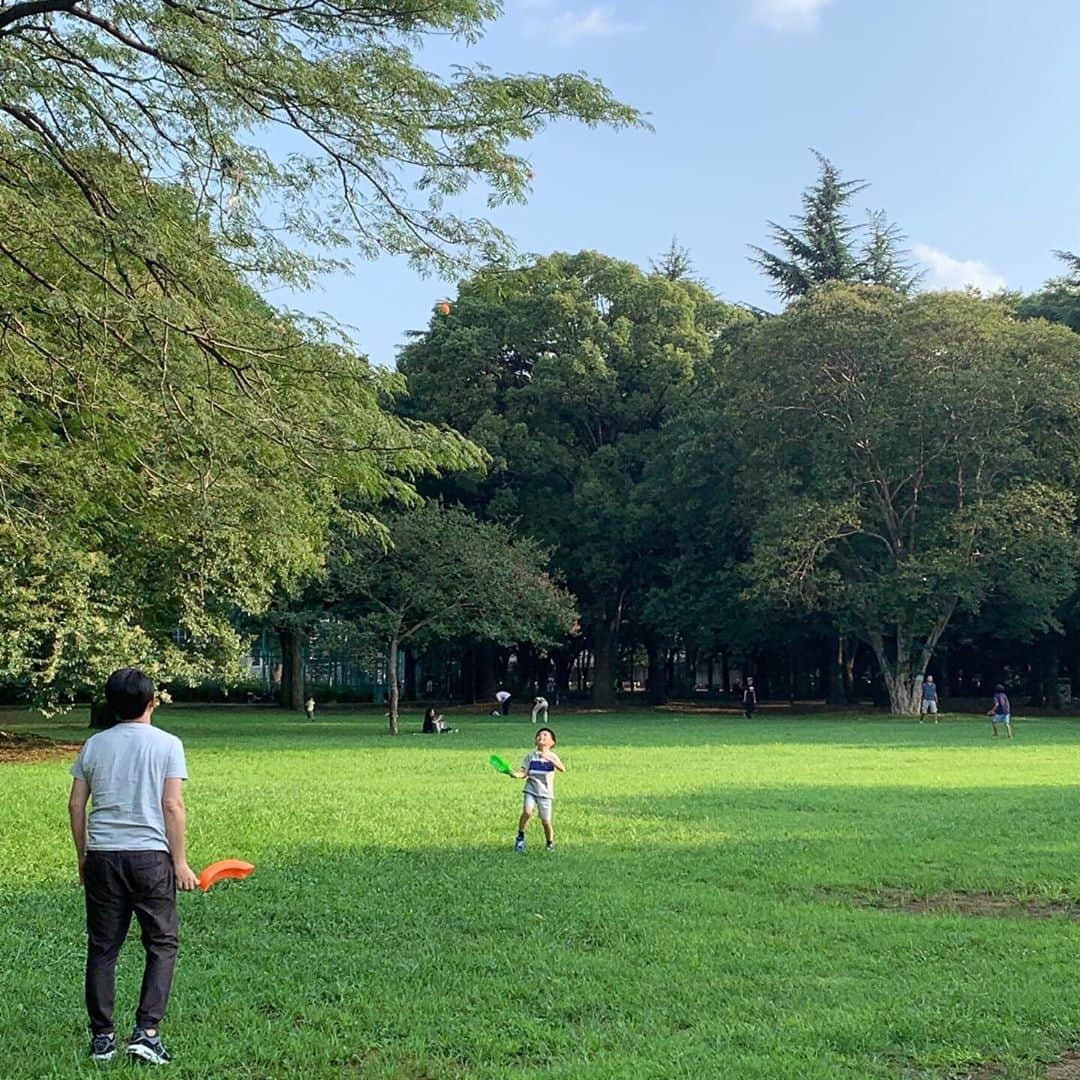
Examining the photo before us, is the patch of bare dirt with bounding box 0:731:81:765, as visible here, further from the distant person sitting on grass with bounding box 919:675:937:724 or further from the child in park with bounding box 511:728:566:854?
the distant person sitting on grass with bounding box 919:675:937:724

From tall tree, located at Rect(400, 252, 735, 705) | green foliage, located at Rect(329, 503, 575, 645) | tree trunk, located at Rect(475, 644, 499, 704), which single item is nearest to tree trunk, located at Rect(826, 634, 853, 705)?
tall tree, located at Rect(400, 252, 735, 705)

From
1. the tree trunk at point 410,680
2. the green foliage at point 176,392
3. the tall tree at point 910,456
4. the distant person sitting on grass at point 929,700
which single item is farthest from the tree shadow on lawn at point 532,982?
the tree trunk at point 410,680

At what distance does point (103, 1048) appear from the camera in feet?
16.8

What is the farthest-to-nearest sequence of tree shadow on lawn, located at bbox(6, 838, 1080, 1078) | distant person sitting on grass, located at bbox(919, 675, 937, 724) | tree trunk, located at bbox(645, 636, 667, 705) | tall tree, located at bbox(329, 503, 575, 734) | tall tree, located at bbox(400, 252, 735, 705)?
tree trunk, located at bbox(645, 636, 667, 705) → tall tree, located at bbox(400, 252, 735, 705) → distant person sitting on grass, located at bbox(919, 675, 937, 724) → tall tree, located at bbox(329, 503, 575, 734) → tree shadow on lawn, located at bbox(6, 838, 1080, 1078)

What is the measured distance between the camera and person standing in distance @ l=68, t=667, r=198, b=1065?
5043 mm

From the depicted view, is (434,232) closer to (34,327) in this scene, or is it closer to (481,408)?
(34,327)

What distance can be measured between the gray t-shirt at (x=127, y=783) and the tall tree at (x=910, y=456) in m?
31.8

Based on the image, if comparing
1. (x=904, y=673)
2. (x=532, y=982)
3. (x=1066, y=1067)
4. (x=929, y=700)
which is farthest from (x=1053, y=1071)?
(x=904, y=673)

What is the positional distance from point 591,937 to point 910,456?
32.1m

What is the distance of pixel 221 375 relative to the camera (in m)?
7.89

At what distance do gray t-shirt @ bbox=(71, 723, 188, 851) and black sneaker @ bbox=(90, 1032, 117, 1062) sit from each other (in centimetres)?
83

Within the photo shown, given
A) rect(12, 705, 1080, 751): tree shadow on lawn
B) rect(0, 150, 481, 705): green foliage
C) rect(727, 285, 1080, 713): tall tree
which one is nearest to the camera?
rect(0, 150, 481, 705): green foliage

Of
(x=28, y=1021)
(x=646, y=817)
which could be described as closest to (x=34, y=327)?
(x=28, y=1021)

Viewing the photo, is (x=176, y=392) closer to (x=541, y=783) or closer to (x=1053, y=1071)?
(x=541, y=783)
